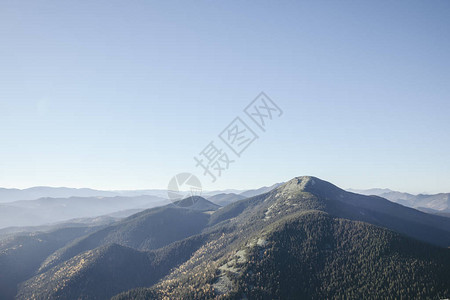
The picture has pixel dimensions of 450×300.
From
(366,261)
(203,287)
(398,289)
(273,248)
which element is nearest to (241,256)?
(273,248)

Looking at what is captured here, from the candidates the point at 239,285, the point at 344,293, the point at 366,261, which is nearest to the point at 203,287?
the point at 239,285

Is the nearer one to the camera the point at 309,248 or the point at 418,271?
the point at 418,271

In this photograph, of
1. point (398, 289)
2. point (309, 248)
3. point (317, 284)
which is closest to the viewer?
point (398, 289)

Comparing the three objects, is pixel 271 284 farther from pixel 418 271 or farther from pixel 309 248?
pixel 418 271

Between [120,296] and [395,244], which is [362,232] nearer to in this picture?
[395,244]

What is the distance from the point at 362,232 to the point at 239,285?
4063 inches

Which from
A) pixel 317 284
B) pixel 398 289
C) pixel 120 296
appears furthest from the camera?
pixel 120 296

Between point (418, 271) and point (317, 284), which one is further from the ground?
point (418, 271)

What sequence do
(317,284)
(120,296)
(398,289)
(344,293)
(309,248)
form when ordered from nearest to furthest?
(398,289) < (344,293) < (317,284) < (309,248) < (120,296)

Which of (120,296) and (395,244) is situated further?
(120,296)

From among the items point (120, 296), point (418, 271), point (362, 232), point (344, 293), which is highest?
point (362, 232)

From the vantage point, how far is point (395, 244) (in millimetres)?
162500

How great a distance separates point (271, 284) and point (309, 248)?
43884 mm

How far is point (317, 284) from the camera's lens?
502 feet
